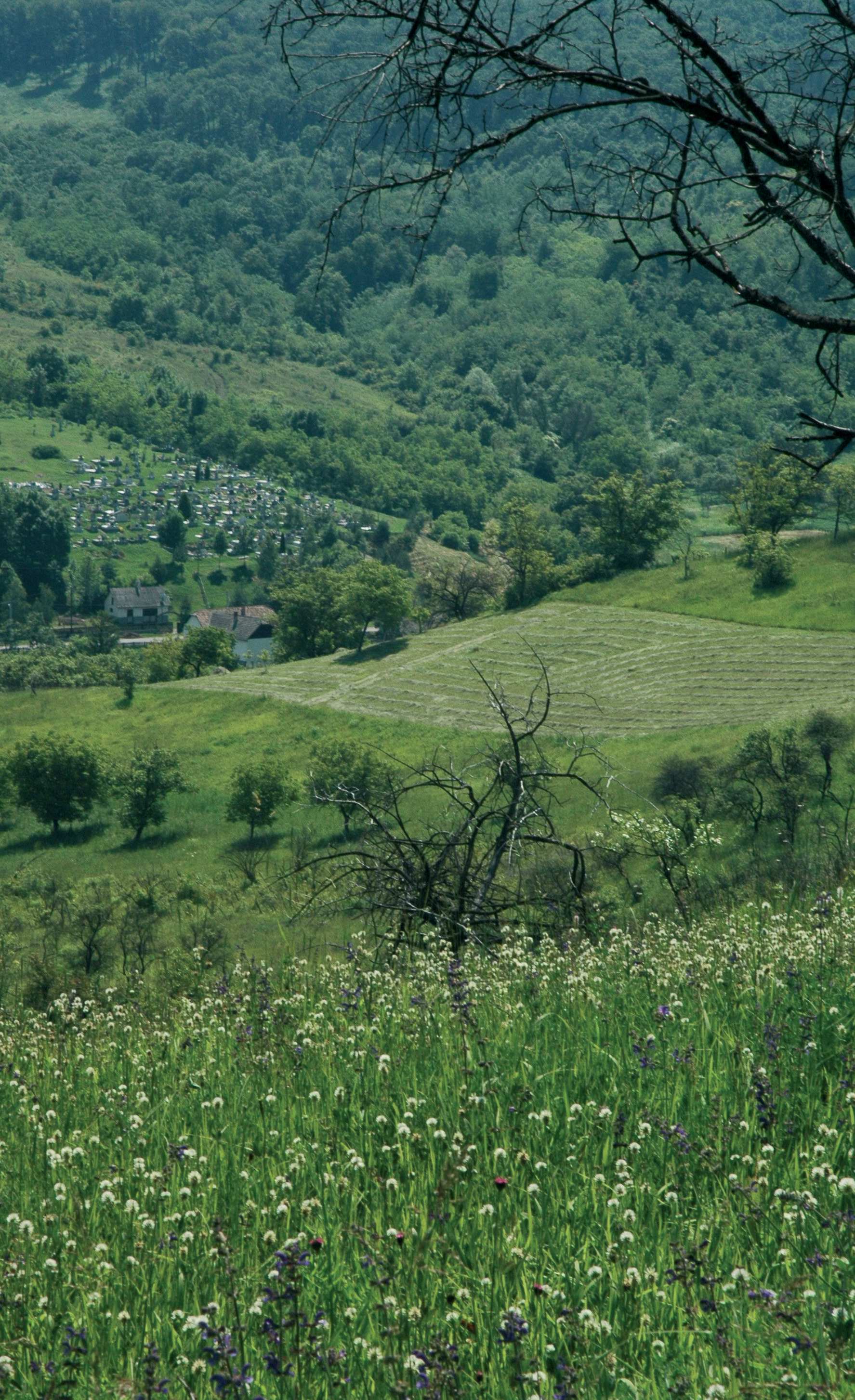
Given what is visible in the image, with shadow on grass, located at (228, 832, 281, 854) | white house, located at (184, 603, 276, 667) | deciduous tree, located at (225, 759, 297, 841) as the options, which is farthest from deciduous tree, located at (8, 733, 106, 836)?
white house, located at (184, 603, 276, 667)

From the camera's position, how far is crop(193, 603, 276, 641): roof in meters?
187

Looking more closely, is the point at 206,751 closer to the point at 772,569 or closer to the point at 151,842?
the point at 151,842

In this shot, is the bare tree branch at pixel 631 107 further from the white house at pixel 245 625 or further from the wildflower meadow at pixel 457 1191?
the white house at pixel 245 625

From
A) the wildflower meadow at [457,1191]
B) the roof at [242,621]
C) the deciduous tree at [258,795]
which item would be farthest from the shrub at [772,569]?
the wildflower meadow at [457,1191]

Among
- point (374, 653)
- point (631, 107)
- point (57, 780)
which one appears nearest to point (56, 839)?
point (57, 780)

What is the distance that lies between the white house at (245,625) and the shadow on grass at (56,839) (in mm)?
91390

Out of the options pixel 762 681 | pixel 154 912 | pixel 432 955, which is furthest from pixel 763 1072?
pixel 762 681

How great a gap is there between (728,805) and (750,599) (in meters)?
48.1

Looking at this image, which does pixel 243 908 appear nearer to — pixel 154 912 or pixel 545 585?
pixel 154 912

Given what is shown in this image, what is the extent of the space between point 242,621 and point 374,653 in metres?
82.9

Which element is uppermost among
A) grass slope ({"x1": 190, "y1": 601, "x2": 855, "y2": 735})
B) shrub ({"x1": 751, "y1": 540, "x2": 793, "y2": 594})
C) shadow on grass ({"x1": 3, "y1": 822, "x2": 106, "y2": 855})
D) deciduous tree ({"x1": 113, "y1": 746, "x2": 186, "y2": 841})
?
shrub ({"x1": 751, "y1": 540, "x2": 793, "y2": 594})

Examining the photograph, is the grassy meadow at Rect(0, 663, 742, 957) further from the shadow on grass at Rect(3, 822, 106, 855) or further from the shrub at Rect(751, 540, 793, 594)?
the shrub at Rect(751, 540, 793, 594)

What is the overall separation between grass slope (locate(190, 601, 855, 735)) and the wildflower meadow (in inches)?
2573

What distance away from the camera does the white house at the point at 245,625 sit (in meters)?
183
